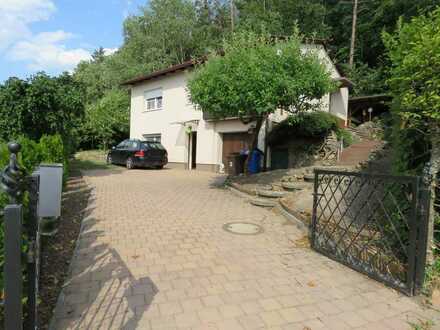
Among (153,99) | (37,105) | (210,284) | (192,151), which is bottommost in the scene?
(210,284)

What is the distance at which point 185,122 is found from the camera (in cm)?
1631

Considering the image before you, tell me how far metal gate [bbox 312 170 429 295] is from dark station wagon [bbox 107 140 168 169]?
11479mm

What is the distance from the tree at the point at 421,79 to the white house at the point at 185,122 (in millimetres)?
9252

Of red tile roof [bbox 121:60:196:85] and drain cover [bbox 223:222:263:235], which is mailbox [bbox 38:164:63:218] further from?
red tile roof [bbox 121:60:196:85]

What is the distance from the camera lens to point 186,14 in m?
28.5

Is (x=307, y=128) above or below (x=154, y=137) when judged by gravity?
above

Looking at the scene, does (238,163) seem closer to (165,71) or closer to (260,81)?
(260,81)

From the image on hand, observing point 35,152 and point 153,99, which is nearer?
point 35,152

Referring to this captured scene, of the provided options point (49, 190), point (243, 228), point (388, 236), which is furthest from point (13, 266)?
point (243, 228)

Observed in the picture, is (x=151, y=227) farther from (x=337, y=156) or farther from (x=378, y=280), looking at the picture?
(x=337, y=156)

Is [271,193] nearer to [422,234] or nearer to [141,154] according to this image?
[422,234]

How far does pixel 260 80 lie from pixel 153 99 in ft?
41.7

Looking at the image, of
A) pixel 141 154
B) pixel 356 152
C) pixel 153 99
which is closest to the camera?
pixel 356 152

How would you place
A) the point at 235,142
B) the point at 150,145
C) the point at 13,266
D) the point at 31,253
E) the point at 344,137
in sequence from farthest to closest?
the point at 150,145 < the point at 235,142 < the point at 344,137 < the point at 31,253 < the point at 13,266
